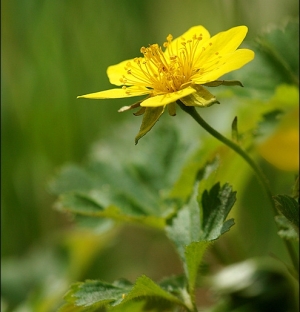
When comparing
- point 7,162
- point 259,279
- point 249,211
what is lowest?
point 259,279

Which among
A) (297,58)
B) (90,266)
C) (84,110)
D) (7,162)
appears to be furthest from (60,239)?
(297,58)

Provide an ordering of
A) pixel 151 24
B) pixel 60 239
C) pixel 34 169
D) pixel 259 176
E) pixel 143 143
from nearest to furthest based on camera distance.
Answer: pixel 259 176 → pixel 143 143 → pixel 60 239 → pixel 34 169 → pixel 151 24

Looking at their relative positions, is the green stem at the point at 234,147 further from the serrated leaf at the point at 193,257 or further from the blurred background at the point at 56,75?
the blurred background at the point at 56,75

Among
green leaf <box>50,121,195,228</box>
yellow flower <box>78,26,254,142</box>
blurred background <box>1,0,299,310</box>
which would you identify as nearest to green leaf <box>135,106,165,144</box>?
yellow flower <box>78,26,254,142</box>

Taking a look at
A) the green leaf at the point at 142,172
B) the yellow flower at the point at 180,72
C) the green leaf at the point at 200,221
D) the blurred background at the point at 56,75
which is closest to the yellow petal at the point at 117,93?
the yellow flower at the point at 180,72

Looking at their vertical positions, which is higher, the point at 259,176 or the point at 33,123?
the point at 33,123

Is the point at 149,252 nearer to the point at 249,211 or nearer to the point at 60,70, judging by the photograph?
the point at 249,211
